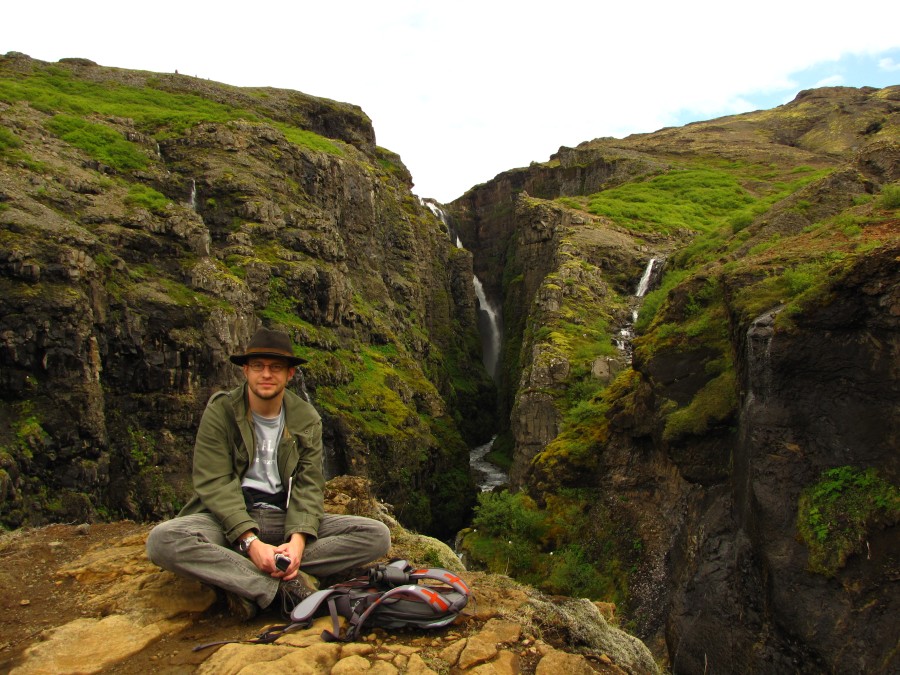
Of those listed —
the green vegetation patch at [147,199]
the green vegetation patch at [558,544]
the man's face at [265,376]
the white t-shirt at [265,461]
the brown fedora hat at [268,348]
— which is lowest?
the green vegetation patch at [558,544]

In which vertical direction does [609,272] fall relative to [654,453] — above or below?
above

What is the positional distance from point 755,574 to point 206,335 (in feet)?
88.7

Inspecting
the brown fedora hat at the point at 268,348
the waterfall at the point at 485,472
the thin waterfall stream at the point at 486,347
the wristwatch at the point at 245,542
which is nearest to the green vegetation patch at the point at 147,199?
the waterfall at the point at 485,472

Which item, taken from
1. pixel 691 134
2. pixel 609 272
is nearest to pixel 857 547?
pixel 609 272

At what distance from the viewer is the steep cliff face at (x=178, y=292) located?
2416 centimetres

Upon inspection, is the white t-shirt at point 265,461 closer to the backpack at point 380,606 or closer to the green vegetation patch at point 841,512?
the backpack at point 380,606

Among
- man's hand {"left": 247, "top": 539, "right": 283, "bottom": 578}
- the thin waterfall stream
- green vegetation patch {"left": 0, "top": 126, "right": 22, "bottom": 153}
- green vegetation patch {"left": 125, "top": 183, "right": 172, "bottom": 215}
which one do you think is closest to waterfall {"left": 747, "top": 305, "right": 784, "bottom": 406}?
man's hand {"left": 247, "top": 539, "right": 283, "bottom": 578}

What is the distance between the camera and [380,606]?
4516 millimetres

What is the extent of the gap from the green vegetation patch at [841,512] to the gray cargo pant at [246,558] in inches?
357

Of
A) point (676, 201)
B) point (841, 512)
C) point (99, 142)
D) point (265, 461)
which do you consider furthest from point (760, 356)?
point (676, 201)

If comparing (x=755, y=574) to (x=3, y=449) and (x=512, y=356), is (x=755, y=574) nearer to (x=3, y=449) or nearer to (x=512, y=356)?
(x=3, y=449)

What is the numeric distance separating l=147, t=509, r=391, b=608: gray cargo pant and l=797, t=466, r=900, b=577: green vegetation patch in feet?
29.7

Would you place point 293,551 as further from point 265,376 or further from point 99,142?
point 99,142

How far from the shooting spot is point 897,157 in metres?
21.8
